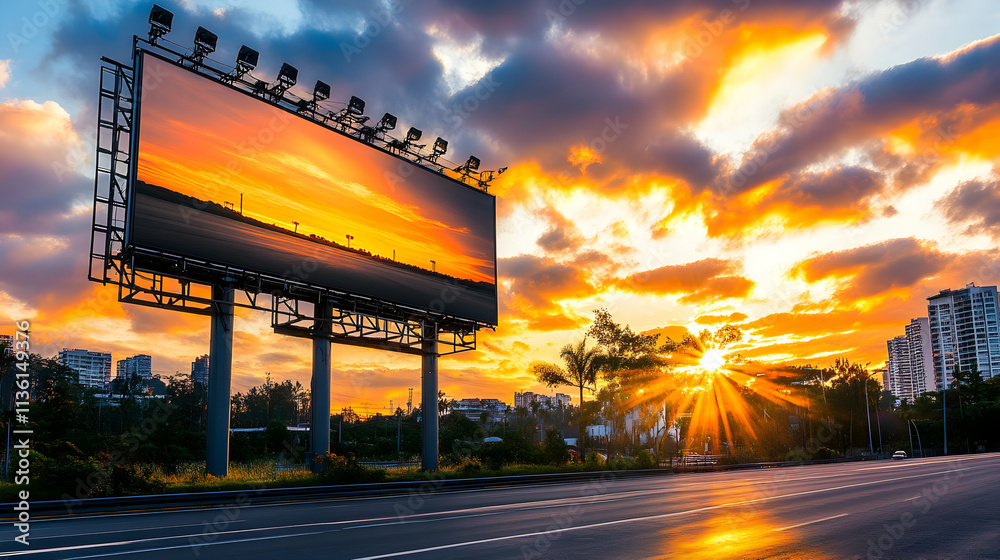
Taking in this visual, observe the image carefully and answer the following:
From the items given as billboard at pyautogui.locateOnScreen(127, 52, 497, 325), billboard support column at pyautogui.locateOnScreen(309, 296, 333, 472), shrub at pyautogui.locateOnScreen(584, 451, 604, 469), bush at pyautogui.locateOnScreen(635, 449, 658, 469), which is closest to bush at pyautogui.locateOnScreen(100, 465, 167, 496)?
billboard at pyautogui.locateOnScreen(127, 52, 497, 325)

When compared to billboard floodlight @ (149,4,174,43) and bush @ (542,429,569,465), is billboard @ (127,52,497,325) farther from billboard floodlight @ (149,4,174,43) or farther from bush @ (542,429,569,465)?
bush @ (542,429,569,465)

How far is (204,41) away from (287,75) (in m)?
3.90

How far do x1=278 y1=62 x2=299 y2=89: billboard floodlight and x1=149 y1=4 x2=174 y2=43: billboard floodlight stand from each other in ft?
16.7

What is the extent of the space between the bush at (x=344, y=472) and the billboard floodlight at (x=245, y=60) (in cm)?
1690

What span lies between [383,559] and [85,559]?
4611mm

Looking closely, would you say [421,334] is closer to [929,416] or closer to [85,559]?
[85,559]

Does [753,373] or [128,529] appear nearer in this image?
[128,529]

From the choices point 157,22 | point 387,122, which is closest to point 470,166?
point 387,122

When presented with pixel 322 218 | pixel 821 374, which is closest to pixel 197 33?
pixel 322 218

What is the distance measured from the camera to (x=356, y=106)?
33.0 m

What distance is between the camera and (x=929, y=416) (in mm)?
118312

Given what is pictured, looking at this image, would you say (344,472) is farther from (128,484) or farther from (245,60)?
(245,60)

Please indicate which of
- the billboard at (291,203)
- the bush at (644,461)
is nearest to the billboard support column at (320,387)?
the billboard at (291,203)

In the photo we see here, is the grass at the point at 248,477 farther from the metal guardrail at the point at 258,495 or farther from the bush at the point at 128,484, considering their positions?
the metal guardrail at the point at 258,495
